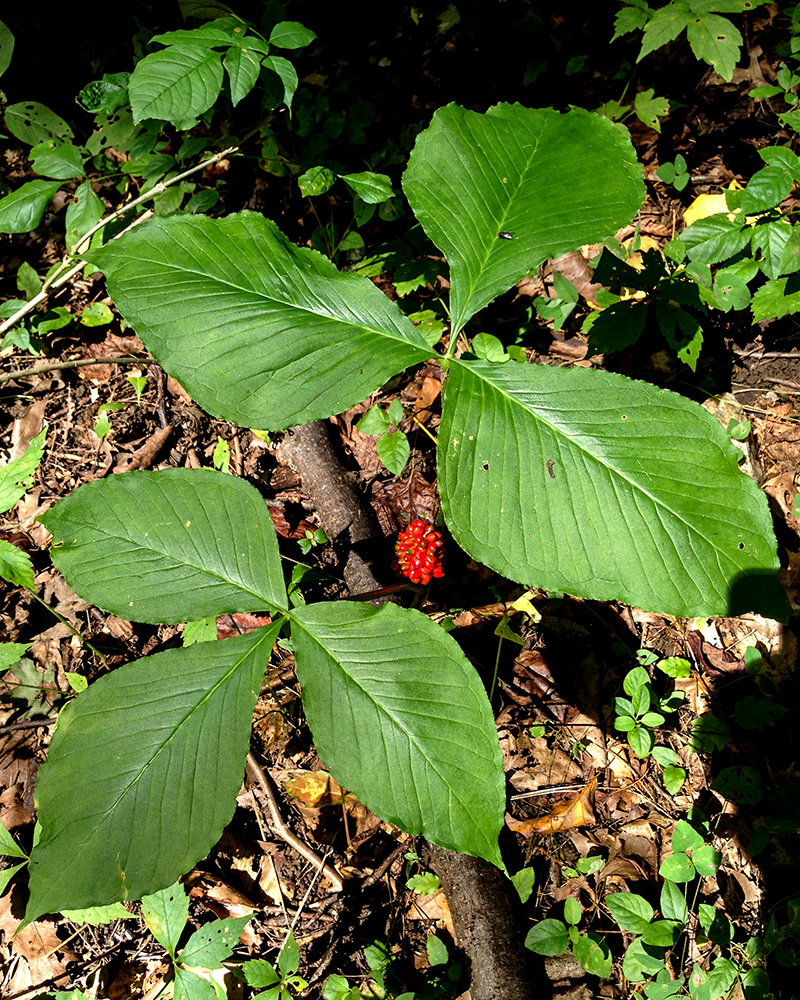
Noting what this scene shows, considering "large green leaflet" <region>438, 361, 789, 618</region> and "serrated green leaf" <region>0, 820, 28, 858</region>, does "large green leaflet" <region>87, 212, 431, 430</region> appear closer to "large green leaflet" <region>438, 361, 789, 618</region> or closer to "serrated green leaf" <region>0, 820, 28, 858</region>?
"large green leaflet" <region>438, 361, 789, 618</region>

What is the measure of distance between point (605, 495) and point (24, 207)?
2.38 metres

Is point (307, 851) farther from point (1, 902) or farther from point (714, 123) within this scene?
point (714, 123)

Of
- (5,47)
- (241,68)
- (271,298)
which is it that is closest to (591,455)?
(271,298)

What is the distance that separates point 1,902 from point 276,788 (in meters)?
1.04

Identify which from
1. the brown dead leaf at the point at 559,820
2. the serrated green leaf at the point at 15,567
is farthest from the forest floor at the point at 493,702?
the serrated green leaf at the point at 15,567

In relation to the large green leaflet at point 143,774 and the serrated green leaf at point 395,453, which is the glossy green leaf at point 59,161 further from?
the large green leaflet at point 143,774

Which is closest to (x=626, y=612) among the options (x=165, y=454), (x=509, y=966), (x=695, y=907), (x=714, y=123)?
(x=695, y=907)

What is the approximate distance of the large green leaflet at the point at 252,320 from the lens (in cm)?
159

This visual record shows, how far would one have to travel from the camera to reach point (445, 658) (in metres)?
1.46

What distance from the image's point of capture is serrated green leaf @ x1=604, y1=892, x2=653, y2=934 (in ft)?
6.64

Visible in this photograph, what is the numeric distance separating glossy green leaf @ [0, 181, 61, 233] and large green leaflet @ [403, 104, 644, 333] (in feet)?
5.23

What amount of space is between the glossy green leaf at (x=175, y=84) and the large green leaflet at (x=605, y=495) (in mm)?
1213

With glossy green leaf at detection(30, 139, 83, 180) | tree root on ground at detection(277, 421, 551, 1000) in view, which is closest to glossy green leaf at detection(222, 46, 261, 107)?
glossy green leaf at detection(30, 139, 83, 180)

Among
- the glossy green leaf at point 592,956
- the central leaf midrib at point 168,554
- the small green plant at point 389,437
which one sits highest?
the central leaf midrib at point 168,554
